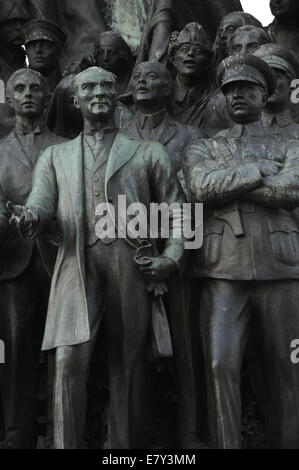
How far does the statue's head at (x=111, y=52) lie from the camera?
65.2 ft

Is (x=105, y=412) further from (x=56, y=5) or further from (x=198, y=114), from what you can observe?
(x=56, y=5)

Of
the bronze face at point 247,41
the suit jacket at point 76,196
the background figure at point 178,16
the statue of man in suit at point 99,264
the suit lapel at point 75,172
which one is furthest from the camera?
the background figure at point 178,16

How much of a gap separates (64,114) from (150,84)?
109 centimetres

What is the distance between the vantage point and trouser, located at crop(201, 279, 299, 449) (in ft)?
57.4

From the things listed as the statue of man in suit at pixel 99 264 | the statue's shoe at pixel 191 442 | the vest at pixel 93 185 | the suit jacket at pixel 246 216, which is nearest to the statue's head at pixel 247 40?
the suit jacket at pixel 246 216

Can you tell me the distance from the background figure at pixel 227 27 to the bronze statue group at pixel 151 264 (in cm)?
92

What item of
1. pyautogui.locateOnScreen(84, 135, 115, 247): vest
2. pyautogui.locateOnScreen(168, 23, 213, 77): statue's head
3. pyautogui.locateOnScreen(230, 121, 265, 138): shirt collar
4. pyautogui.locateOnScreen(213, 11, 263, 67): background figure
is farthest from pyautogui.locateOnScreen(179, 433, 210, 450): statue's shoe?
pyautogui.locateOnScreen(213, 11, 263, 67): background figure

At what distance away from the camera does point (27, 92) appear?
18.8 meters

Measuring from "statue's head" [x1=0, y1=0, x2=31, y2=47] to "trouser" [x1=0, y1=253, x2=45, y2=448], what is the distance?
119 inches

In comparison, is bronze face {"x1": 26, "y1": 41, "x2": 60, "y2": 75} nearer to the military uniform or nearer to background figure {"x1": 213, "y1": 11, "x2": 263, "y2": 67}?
background figure {"x1": 213, "y1": 11, "x2": 263, "y2": 67}

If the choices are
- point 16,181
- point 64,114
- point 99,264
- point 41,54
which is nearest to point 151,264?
Answer: point 99,264

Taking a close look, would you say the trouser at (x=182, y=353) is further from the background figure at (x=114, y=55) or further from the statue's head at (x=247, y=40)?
the background figure at (x=114, y=55)

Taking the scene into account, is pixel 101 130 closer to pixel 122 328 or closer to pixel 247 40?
pixel 122 328
